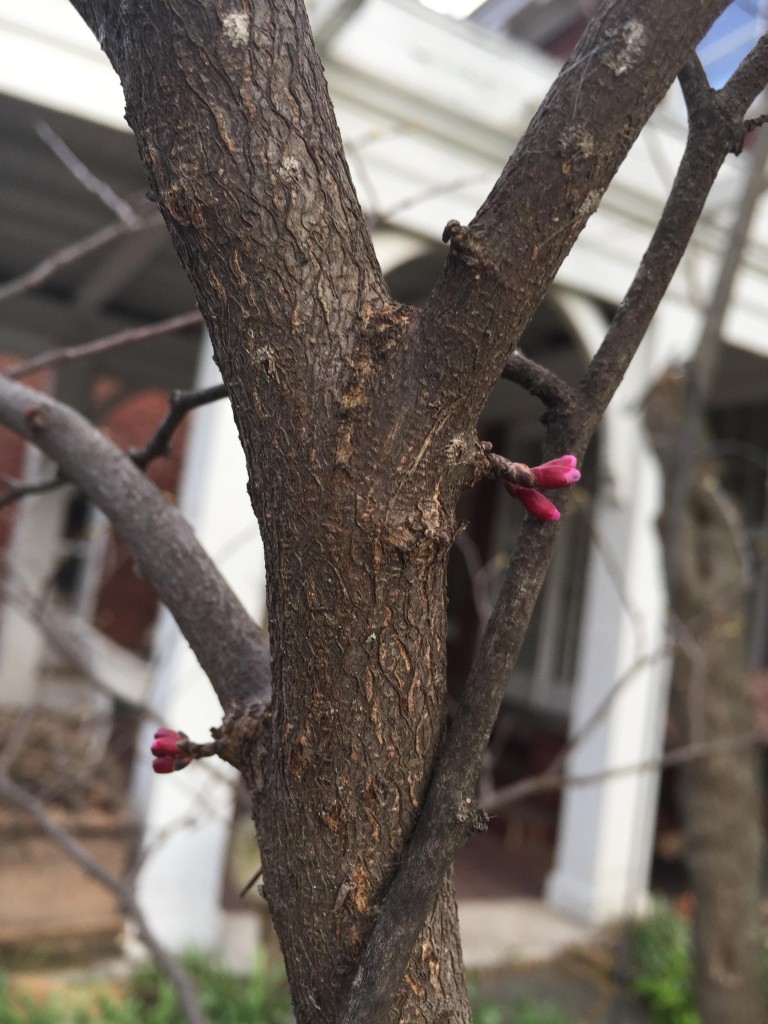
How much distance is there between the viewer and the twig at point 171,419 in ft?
3.54

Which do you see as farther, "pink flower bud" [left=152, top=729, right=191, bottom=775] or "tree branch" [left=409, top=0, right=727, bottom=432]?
"pink flower bud" [left=152, top=729, right=191, bottom=775]

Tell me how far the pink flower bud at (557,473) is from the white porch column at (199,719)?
143 inches

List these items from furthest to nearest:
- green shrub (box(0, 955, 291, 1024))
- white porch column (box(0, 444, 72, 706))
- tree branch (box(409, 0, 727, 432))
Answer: white porch column (box(0, 444, 72, 706)) < green shrub (box(0, 955, 291, 1024)) < tree branch (box(409, 0, 727, 432))

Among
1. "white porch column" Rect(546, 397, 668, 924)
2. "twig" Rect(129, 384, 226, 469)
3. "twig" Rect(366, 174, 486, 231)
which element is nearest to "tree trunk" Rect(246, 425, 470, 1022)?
"twig" Rect(129, 384, 226, 469)

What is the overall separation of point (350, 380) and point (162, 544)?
412 millimetres

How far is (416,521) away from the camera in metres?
0.67

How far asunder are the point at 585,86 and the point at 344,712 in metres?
0.49

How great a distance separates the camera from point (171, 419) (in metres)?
1.19

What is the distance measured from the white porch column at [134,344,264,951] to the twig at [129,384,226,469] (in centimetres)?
306

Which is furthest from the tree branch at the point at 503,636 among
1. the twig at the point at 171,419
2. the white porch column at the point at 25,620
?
the white porch column at the point at 25,620

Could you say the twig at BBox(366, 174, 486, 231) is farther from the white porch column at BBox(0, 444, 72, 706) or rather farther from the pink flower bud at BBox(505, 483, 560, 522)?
the white porch column at BBox(0, 444, 72, 706)

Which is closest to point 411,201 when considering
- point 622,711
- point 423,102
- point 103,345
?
point 103,345

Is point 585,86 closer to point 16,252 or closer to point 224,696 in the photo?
point 224,696

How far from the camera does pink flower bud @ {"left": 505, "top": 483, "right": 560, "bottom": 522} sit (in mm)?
739
